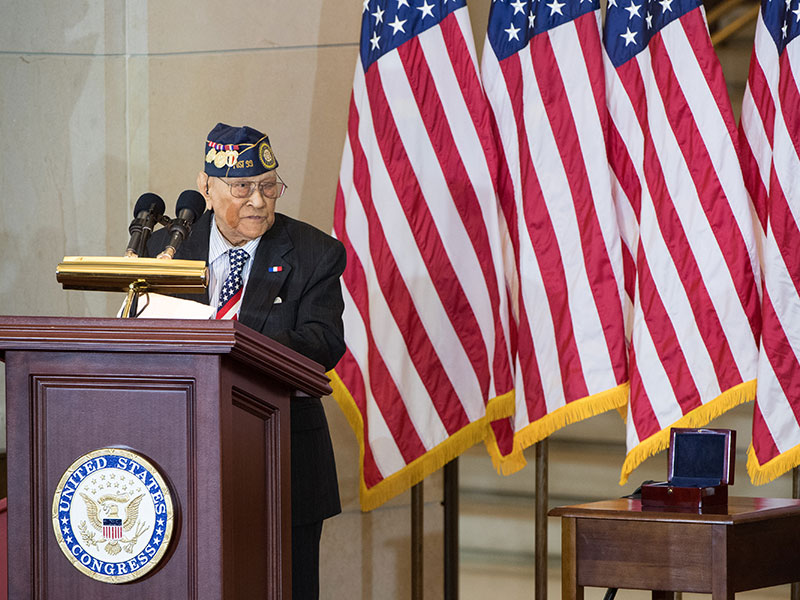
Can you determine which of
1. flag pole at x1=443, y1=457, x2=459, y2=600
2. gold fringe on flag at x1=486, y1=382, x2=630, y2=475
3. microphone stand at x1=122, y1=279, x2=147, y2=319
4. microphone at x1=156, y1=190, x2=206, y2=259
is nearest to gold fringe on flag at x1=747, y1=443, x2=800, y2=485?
gold fringe on flag at x1=486, y1=382, x2=630, y2=475

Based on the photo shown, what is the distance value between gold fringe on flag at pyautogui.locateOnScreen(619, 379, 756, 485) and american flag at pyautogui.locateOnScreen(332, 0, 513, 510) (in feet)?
1.68

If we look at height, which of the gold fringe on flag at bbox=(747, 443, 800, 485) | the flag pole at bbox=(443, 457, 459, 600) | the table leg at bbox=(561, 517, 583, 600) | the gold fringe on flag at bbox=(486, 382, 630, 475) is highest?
the gold fringe on flag at bbox=(486, 382, 630, 475)

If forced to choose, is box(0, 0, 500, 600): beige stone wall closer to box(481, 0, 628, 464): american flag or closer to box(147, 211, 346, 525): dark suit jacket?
box(481, 0, 628, 464): american flag

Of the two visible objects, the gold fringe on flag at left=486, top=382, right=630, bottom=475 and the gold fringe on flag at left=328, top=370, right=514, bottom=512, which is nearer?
the gold fringe on flag at left=486, top=382, right=630, bottom=475

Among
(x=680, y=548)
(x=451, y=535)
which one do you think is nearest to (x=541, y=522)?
(x=451, y=535)

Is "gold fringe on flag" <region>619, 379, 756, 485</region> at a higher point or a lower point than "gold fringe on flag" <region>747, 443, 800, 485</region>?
higher

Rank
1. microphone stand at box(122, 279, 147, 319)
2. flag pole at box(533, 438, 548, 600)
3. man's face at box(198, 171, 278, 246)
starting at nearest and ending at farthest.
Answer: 1. microphone stand at box(122, 279, 147, 319)
2. man's face at box(198, 171, 278, 246)
3. flag pole at box(533, 438, 548, 600)

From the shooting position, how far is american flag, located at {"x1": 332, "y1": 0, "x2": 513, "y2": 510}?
411 centimetres

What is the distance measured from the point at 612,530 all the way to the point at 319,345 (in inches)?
35.7

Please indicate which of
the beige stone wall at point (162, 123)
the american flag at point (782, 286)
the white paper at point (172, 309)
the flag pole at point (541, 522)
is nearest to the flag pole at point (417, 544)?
the beige stone wall at point (162, 123)

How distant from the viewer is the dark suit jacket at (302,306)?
2.83 metres

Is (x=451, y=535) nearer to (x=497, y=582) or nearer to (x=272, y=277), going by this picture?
(x=497, y=582)

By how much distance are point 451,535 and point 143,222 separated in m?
2.58

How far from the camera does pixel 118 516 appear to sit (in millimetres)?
1852
